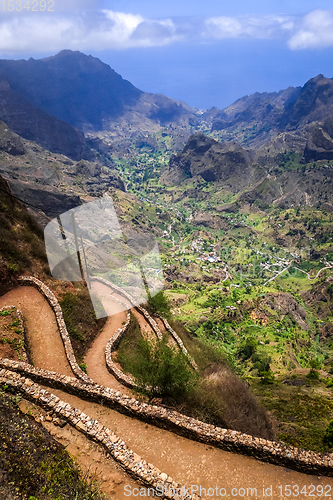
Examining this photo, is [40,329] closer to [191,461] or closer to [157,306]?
[191,461]

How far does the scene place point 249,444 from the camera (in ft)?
39.0

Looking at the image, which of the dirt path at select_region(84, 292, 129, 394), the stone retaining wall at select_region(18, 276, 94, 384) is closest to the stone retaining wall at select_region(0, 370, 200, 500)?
the stone retaining wall at select_region(18, 276, 94, 384)

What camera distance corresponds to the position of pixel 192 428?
12.2 meters

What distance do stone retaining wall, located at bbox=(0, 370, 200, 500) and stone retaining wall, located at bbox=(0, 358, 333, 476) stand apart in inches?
28.5

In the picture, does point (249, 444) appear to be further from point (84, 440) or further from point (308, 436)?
point (308, 436)

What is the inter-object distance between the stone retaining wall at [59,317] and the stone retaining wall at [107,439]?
4374mm

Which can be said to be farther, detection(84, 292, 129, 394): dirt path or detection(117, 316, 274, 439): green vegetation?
detection(84, 292, 129, 394): dirt path

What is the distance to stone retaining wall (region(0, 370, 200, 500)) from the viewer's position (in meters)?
9.31

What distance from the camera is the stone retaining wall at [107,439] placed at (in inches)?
367

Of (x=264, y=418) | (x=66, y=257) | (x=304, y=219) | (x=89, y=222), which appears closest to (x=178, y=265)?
(x=89, y=222)

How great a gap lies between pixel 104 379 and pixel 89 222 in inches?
2788

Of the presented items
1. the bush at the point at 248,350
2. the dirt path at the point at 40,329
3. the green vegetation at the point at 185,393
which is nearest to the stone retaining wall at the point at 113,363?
the green vegetation at the point at 185,393

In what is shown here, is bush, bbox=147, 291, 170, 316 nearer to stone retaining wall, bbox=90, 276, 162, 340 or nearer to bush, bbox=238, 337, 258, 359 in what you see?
stone retaining wall, bbox=90, 276, 162, 340

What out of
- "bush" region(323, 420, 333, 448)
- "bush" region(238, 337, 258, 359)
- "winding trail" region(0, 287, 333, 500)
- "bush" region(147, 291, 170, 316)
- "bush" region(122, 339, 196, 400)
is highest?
"bush" region(122, 339, 196, 400)
